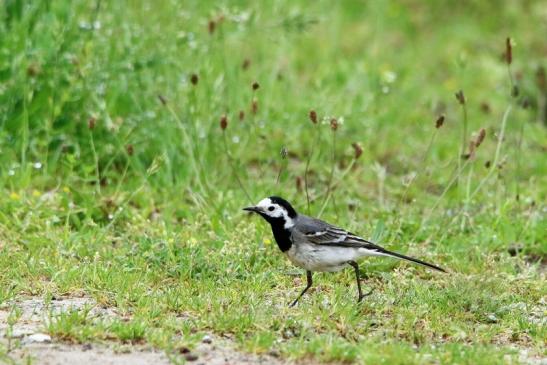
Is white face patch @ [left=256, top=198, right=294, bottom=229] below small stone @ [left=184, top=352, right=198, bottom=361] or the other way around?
the other way around

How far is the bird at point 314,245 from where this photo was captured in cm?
652

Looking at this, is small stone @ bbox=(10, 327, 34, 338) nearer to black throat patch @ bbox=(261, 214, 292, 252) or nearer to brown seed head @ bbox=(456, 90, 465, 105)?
black throat patch @ bbox=(261, 214, 292, 252)

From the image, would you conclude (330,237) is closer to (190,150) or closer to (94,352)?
(94,352)

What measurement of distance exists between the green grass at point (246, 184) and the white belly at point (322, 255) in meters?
0.19

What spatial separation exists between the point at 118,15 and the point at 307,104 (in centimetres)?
179

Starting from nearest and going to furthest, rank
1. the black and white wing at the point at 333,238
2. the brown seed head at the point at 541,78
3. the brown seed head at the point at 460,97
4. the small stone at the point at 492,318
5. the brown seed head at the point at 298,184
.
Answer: the small stone at the point at 492,318, the black and white wing at the point at 333,238, the brown seed head at the point at 460,97, the brown seed head at the point at 298,184, the brown seed head at the point at 541,78

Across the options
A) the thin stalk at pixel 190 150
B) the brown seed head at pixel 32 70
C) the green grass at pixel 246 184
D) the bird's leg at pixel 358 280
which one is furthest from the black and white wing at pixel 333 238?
the brown seed head at pixel 32 70

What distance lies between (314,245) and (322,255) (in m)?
0.07

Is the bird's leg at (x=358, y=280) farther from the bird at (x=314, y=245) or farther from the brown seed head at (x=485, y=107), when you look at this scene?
the brown seed head at (x=485, y=107)

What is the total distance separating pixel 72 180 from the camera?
829cm

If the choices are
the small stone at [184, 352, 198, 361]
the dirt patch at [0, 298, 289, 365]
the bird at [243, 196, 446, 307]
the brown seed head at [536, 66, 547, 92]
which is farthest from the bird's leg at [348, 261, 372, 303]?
the brown seed head at [536, 66, 547, 92]

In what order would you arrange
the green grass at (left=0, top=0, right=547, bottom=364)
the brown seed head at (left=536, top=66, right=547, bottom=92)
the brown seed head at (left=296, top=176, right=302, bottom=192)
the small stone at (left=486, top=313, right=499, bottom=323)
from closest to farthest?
1. the green grass at (left=0, top=0, right=547, bottom=364)
2. the small stone at (left=486, top=313, right=499, bottom=323)
3. the brown seed head at (left=296, top=176, right=302, bottom=192)
4. the brown seed head at (left=536, top=66, right=547, bottom=92)

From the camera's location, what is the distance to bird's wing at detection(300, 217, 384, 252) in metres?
6.57

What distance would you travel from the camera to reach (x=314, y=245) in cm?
652
